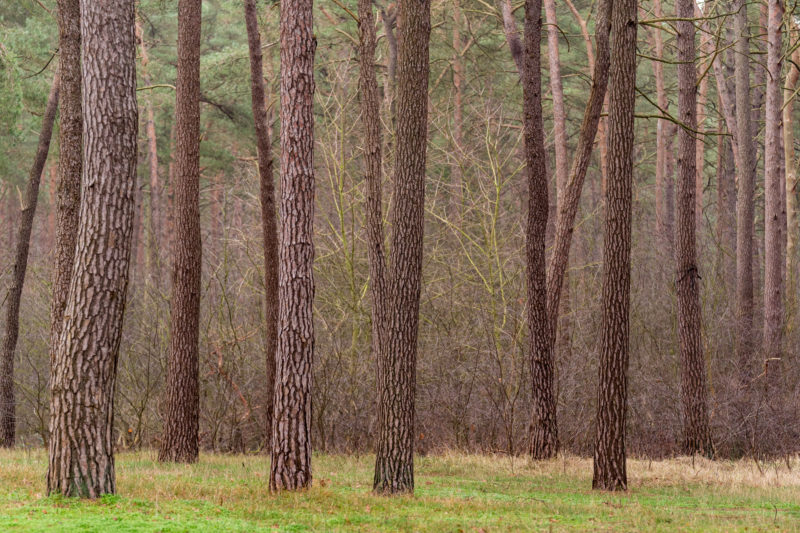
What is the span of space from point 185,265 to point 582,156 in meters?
6.52

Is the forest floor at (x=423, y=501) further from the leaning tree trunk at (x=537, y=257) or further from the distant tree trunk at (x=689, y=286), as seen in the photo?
the distant tree trunk at (x=689, y=286)

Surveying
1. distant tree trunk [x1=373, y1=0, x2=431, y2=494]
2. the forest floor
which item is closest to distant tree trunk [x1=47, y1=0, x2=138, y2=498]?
the forest floor

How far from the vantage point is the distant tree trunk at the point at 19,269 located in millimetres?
16359

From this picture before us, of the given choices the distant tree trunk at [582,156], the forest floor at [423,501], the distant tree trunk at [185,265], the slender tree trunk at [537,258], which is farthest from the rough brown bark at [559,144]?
the distant tree trunk at [185,265]

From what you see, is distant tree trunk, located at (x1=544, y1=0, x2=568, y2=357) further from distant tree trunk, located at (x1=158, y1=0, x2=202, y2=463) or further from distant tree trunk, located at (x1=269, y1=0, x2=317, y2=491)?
distant tree trunk, located at (x1=269, y1=0, x2=317, y2=491)

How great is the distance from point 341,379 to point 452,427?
245 centimetres

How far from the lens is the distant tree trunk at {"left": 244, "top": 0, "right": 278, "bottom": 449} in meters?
13.6

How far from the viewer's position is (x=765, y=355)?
1736 centimetres

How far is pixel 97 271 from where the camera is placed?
26.8ft

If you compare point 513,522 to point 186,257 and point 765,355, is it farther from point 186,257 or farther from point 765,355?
point 765,355

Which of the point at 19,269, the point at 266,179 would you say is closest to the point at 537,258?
the point at 266,179

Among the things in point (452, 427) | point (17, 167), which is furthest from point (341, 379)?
point (17, 167)

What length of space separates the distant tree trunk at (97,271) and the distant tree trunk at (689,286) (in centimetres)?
954

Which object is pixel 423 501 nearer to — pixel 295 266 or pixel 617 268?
pixel 295 266
